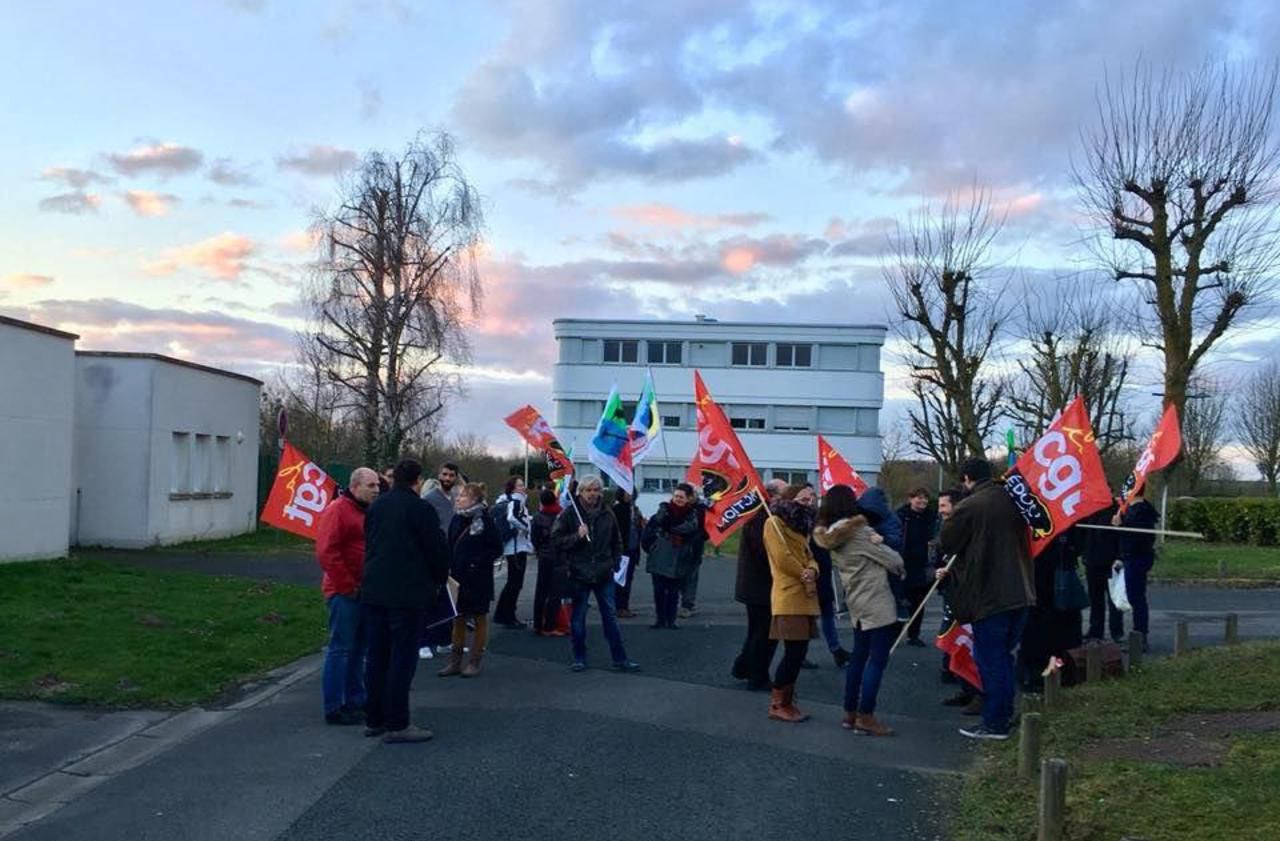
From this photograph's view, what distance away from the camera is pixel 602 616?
1124cm

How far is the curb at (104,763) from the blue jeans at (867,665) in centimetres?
459

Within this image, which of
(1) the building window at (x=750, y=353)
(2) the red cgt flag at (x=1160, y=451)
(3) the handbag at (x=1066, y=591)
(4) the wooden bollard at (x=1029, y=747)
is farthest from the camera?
(1) the building window at (x=750, y=353)

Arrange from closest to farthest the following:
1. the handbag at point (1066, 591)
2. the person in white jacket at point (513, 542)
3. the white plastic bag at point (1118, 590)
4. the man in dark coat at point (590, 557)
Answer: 1. the handbag at point (1066, 591)
2. the man in dark coat at point (590, 557)
3. the white plastic bag at point (1118, 590)
4. the person in white jacket at point (513, 542)

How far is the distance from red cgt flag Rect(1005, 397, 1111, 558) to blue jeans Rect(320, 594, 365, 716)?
15.9 feet

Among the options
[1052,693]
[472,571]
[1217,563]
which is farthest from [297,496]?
[1217,563]

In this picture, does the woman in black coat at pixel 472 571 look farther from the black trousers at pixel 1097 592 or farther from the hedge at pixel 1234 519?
the hedge at pixel 1234 519

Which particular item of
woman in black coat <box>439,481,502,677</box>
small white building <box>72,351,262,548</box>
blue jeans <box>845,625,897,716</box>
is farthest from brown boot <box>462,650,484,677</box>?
small white building <box>72,351,262,548</box>

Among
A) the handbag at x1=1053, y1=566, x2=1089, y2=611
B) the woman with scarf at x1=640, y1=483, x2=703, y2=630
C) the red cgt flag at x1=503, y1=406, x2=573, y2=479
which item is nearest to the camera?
the handbag at x1=1053, y1=566, x2=1089, y2=611

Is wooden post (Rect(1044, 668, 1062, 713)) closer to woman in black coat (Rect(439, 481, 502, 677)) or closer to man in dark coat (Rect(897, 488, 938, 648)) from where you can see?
man in dark coat (Rect(897, 488, 938, 648))

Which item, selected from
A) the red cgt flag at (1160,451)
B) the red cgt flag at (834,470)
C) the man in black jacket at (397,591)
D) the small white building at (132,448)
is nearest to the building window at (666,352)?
the small white building at (132,448)

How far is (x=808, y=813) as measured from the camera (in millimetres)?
6684

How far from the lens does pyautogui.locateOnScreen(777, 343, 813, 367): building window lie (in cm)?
6069

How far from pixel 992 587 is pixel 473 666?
186 inches

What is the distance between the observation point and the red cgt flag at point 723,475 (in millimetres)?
10461
